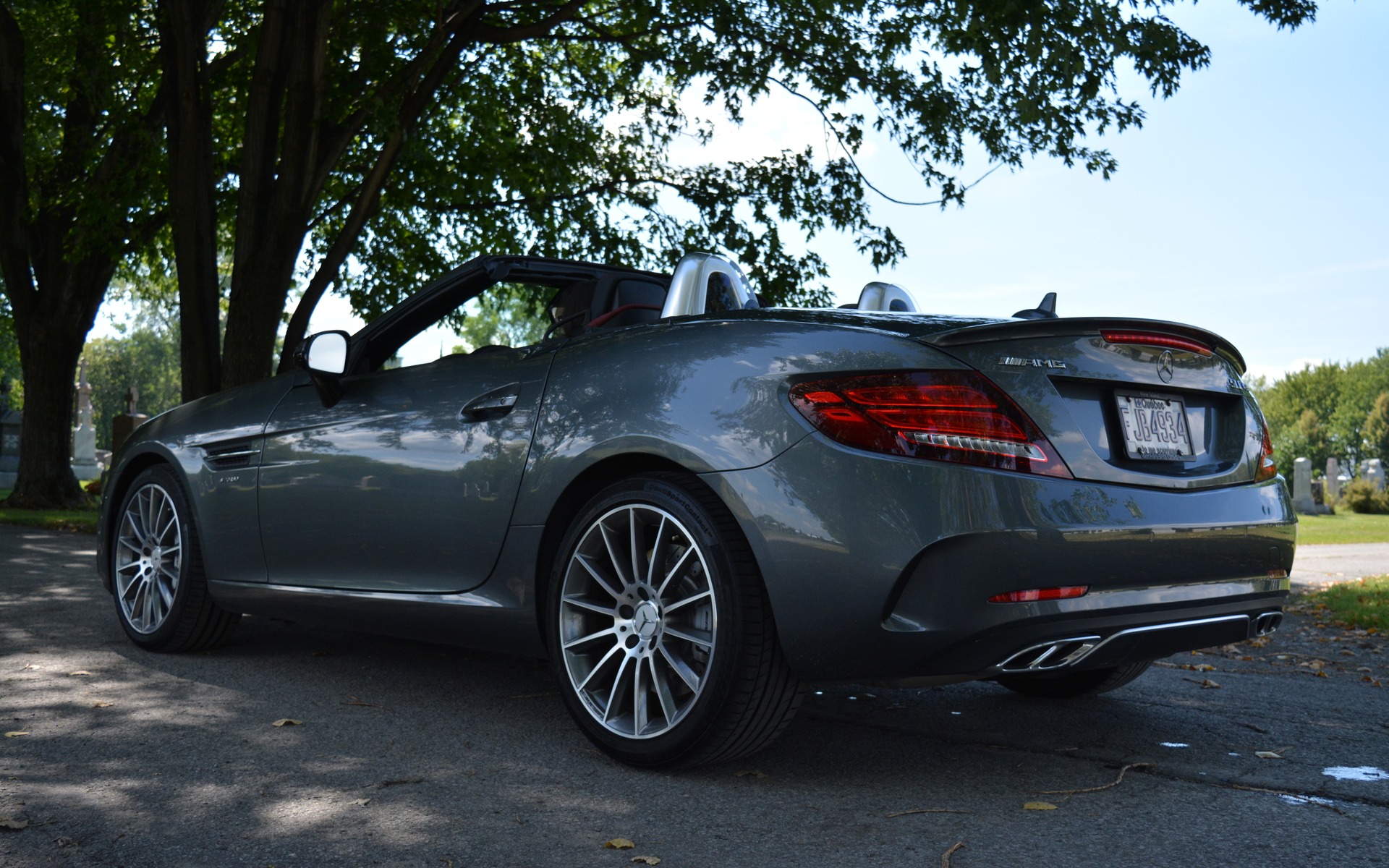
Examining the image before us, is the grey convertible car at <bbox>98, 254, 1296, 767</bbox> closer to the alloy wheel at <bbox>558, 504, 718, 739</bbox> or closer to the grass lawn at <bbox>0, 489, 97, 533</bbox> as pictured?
the alloy wheel at <bbox>558, 504, 718, 739</bbox>

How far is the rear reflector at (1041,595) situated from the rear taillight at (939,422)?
0.27 m

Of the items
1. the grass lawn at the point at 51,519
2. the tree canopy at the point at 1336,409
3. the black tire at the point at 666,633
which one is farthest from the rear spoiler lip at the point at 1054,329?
the tree canopy at the point at 1336,409

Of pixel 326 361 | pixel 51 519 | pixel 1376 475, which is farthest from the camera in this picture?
pixel 1376 475

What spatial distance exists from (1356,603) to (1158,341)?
6059mm

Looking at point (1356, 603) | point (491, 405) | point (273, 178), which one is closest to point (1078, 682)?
point (491, 405)

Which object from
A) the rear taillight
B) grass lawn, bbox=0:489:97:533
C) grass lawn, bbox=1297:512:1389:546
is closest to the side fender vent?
the rear taillight

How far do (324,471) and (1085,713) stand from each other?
111 inches

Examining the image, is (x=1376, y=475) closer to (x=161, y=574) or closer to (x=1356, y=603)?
(x=1356, y=603)

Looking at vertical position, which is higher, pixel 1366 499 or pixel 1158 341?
pixel 1158 341

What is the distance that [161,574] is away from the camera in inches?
210

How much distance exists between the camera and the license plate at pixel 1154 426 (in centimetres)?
330

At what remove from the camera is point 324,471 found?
14.9 feet

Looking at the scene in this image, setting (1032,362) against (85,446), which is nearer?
(1032,362)

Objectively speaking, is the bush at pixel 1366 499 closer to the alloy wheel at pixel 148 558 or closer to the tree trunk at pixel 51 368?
the tree trunk at pixel 51 368
